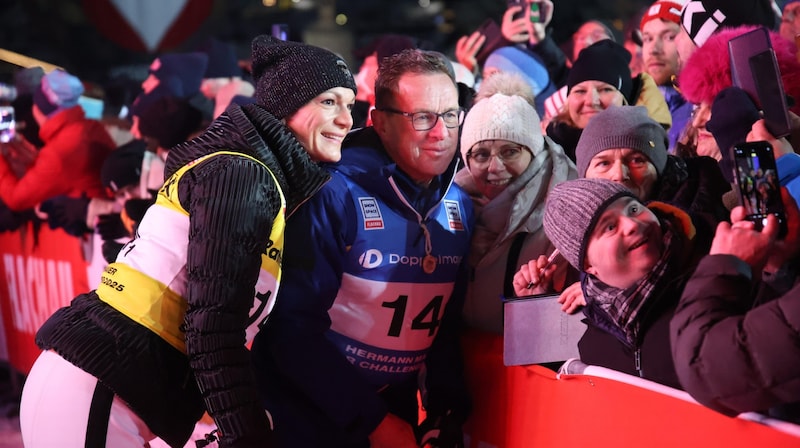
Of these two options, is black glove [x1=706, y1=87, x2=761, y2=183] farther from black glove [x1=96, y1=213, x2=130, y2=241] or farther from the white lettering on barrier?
the white lettering on barrier

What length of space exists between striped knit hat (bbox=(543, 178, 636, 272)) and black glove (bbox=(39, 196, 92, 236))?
4504mm

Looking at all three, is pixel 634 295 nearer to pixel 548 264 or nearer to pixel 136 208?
pixel 548 264

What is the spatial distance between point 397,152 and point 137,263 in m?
0.95

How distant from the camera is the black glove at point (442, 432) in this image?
115 inches

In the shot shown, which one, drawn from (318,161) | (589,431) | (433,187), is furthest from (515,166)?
(589,431)

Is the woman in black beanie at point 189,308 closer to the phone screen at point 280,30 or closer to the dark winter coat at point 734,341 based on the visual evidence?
the dark winter coat at point 734,341

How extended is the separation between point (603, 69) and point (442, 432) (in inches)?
75.1

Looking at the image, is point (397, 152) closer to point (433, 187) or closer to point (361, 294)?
point (433, 187)

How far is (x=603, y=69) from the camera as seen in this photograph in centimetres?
385

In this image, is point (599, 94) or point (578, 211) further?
point (599, 94)

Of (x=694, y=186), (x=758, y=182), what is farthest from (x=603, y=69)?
(x=758, y=182)

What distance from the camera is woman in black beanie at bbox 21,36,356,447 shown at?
2346 mm

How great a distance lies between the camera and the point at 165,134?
18.7 feet

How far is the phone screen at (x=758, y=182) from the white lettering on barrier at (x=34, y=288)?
5.33m
